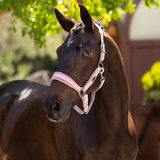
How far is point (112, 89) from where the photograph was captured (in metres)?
2.16

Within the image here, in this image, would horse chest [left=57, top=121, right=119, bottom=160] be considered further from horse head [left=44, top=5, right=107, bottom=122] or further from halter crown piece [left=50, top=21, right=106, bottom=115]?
horse head [left=44, top=5, right=107, bottom=122]

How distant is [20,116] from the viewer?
107 inches

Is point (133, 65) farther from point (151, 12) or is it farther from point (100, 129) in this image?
point (100, 129)

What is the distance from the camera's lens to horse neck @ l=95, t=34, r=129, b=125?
215 centimetres

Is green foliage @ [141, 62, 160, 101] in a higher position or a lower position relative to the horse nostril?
lower

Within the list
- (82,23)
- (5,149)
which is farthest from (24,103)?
(82,23)

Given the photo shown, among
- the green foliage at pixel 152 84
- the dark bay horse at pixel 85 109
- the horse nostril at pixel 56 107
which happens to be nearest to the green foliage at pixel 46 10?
the dark bay horse at pixel 85 109

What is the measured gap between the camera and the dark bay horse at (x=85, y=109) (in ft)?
5.98

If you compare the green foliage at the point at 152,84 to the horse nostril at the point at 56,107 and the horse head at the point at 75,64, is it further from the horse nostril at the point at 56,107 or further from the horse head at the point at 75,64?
the horse nostril at the point at 56,107

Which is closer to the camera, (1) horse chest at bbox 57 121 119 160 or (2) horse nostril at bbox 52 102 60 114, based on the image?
(2) horse nostril at bbox 52 102 60 114

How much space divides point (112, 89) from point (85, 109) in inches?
13.1

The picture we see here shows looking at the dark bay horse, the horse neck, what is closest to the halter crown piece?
the dark bay horse

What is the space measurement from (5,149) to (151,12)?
526 centimetres

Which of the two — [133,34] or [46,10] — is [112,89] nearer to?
[46,10]
